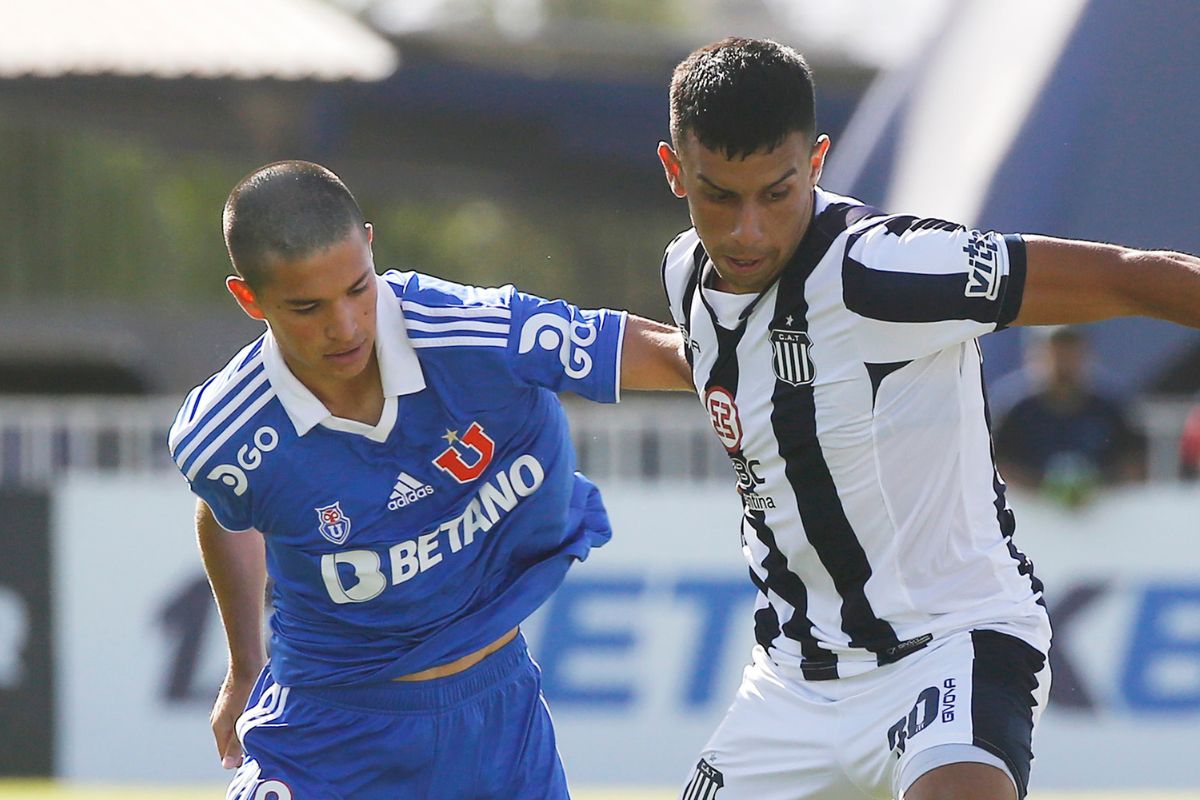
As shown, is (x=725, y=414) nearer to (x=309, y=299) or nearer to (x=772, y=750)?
(x=772, y=750)

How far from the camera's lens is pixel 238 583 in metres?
4.04

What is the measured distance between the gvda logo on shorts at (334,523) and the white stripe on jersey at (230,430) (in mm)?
241

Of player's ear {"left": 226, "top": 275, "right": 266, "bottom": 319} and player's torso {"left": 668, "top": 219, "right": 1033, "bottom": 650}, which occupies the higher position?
player's ear {"left": 226, "top": 275, "right": 266, "bottom": 319}

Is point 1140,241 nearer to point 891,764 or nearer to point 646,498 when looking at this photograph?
point 646,498

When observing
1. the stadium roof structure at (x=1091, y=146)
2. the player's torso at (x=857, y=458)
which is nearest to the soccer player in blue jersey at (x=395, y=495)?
the player's torso at (x=857, y=458)

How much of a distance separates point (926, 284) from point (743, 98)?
19.1 inches

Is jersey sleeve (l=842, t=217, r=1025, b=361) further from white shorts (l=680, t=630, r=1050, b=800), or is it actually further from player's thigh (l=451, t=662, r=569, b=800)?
player's thigh (l=451, t=662, r=569, b=800)

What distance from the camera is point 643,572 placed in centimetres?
812

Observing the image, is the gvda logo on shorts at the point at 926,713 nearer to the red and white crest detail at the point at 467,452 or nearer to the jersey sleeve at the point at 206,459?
the red and white crest detail at the point at 467,452

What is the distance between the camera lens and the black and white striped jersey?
11.4ft

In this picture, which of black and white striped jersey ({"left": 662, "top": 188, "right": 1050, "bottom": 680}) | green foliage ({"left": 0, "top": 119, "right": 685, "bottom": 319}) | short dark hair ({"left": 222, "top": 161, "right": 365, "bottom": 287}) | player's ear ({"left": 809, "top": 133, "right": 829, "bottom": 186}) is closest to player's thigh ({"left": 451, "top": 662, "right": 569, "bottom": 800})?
black and white striped jersey ({"left": 662, "top": 188, "right": 1050, "bottom": 680})

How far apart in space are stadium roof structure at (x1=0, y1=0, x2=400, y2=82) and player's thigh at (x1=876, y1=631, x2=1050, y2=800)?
12389 millimetres

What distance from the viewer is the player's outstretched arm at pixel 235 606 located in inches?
159

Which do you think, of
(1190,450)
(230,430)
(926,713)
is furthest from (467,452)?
(1190,450)
